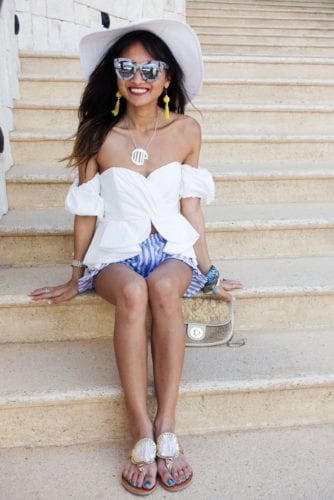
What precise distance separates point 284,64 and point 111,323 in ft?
7.82

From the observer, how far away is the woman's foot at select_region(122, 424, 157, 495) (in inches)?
53.1

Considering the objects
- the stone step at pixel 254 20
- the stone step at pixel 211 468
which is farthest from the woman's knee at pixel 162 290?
the stone step at pixel 254 20

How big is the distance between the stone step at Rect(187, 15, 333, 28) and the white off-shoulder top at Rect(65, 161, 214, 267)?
10.2 feet

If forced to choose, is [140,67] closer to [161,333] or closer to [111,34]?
[111,34]

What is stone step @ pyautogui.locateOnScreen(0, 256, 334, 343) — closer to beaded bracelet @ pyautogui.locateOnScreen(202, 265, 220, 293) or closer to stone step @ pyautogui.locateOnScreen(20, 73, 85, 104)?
beaded bracelet @ pyautogui.locateOnScreen(202, 265, 220, 293)

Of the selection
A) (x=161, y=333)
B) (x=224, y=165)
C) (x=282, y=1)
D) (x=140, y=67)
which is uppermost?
(x=282, y=1)

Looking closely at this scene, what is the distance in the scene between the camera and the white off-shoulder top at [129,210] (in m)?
1.70

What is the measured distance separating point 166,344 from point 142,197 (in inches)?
21.4

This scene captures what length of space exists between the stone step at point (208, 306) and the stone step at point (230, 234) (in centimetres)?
8

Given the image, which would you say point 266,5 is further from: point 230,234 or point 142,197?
point 142,197

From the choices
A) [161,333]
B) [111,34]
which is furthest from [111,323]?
[111,34]

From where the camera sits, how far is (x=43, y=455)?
1497mm

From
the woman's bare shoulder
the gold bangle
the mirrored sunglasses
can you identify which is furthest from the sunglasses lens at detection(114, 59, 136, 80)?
the gold bangle

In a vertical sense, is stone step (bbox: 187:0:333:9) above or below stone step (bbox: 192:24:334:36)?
above
